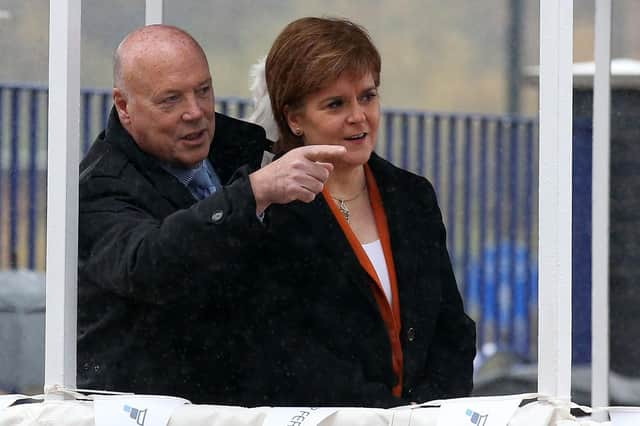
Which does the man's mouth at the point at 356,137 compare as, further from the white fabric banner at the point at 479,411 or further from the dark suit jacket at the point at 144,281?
the white fabric banner at the point at 479,411

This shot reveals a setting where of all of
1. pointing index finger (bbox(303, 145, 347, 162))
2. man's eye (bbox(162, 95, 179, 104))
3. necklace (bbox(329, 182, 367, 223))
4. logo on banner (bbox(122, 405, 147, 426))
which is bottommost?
logo on banner (bbox(122, 405, 147, 426))

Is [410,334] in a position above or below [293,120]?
below

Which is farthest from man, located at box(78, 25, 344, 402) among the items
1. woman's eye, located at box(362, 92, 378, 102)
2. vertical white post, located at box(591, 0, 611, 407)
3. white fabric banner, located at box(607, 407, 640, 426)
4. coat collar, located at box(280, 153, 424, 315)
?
vertical white post, located at box(591, 0, 611, 407)

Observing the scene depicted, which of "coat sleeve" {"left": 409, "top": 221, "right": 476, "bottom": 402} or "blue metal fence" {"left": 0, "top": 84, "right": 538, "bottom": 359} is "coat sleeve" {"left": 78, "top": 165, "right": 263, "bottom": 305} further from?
"blue metal fence" {"left": 0, "top": 84, "right": 538, "bottom": 359}

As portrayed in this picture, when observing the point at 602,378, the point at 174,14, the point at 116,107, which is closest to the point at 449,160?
the point at 174,14

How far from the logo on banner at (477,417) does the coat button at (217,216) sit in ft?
1.53

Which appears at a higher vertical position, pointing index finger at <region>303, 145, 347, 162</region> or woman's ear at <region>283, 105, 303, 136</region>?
woman's ear at <region>283, 105, 303, 136</region>

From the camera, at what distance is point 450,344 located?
249cm

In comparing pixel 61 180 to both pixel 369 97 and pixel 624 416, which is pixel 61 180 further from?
pixel 624 416

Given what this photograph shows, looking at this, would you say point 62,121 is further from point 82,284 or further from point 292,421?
point 292,421

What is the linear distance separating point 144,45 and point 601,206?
59.7 inches

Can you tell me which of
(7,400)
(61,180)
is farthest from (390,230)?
(7,400)

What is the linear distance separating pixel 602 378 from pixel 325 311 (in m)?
1.28

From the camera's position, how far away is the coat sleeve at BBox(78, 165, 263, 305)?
2.04m
